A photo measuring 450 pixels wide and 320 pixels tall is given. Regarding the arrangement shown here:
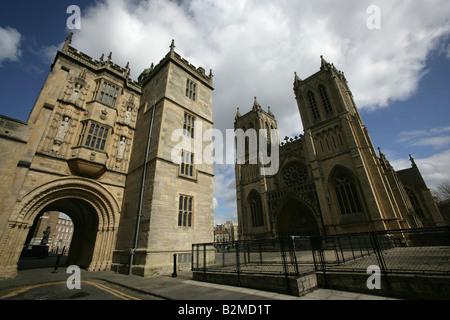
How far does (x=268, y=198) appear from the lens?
2984cm

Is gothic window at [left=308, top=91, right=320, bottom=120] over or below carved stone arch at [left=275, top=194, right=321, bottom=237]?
over

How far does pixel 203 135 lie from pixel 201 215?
6.75 m

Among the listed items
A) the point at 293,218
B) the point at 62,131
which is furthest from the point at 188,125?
the point at 293,218

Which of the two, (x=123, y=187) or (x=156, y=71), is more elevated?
(x=156, y=71)

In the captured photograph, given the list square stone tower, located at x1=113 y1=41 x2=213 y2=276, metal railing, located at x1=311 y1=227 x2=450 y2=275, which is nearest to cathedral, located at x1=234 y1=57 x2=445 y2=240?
metal railing, located at x1=311 y1=227 x2=450 y2=275

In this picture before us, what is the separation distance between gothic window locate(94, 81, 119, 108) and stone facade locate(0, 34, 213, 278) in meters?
0.08

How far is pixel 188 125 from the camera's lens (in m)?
15.6

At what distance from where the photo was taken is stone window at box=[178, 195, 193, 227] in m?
12.4

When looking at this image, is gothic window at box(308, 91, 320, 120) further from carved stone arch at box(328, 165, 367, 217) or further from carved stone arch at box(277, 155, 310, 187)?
carved stone arch at box(328, 165, 367, 217)

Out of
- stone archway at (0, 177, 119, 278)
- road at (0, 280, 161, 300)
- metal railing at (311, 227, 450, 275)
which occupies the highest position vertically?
stone archway at (0, 177, 119, 278)

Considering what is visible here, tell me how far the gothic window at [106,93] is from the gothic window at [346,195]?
26855mm

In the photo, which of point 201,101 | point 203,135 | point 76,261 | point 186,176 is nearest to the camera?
point 186,176
